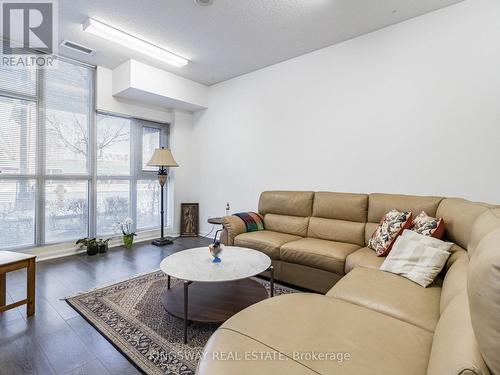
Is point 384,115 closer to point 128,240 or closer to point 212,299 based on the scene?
point 212,299

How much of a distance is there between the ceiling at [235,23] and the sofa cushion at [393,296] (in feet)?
8.19

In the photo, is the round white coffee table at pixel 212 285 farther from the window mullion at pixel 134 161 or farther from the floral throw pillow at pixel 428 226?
the window mullion at pixel 134 161

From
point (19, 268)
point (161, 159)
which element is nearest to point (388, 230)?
point (19, 268)

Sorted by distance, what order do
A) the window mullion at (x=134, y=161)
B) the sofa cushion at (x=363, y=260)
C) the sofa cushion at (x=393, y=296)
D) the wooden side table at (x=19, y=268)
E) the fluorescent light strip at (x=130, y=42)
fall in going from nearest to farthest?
the sofa cushion at (x=393, y=296), the wooden side table at (x=19, y=268), the sofa cushion at (x=363, y=260), the fluorescent light strip at (x=130, y=42), the window mullion at (x=134, y=161)

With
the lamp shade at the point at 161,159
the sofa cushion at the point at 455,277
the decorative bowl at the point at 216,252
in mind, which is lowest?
the decorative bowl at the point at 216,252

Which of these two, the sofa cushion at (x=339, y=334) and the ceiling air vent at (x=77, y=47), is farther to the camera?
the ceiling air vent at (x=77, y=47)

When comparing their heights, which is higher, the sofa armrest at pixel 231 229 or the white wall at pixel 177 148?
the white wall at pixel 177 148

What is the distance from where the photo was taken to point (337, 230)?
9.21 feet

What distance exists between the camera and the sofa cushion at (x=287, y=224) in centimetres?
309

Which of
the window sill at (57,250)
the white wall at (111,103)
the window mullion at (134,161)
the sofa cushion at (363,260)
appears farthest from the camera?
the window mullion at (134,161)

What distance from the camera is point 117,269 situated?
3.09m

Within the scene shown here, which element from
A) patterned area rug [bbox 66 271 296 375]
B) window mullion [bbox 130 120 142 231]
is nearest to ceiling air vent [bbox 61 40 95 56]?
window mullion [bbox 130 120 142 231]

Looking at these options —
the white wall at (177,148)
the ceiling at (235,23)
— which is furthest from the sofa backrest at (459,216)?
the white wall at (177,148)

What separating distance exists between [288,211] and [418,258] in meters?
1.66
